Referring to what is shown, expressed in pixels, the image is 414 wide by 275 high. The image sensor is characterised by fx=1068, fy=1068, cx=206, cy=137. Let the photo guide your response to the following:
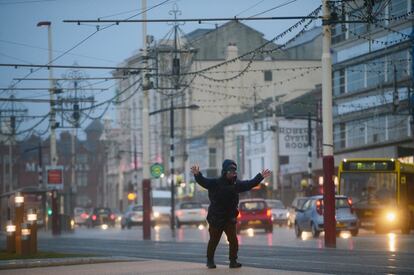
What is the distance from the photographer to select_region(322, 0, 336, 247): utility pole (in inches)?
1215

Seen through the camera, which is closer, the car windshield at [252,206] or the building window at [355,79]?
the car windshield at [252,206]

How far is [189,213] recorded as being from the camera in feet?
224

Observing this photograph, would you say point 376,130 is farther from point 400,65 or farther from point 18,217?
point 18,217

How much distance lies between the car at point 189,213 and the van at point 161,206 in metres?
9.45

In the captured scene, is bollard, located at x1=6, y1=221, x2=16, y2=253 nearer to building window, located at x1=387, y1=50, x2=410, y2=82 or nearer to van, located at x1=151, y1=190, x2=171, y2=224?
building window, located at x1=387, y1=50, x2=410, y2=82

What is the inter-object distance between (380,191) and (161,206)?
121 feet

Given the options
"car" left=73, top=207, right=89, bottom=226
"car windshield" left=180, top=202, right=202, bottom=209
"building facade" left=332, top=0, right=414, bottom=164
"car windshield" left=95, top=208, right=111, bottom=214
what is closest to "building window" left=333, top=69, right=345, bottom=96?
"building facade" left=332, top=0, right=414, bottom=164

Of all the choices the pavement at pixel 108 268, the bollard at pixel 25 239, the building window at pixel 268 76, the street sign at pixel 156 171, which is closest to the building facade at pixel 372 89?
the street sign at pixel 156 171

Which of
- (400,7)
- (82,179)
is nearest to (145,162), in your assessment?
(400,7)

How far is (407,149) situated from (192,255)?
1363 inches

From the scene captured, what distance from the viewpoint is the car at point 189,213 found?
6825 cm

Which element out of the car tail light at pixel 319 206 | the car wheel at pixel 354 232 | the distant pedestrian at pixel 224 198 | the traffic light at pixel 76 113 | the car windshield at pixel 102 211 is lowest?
the car windshield at pixel 102 211

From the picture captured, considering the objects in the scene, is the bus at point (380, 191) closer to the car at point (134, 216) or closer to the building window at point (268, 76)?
the car at point (134, 216)

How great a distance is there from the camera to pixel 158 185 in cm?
12062
